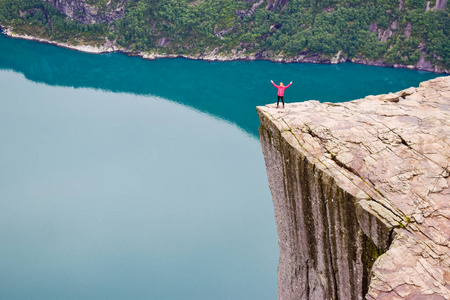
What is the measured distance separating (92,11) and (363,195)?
11439 centimetres

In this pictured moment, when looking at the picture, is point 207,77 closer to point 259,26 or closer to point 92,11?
point 259,26

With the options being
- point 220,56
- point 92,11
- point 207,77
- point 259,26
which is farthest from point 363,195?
point 92,11

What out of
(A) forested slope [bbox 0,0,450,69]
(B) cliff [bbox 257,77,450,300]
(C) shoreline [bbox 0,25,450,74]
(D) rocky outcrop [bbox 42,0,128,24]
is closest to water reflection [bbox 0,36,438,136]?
(C) shoreline [bbox 0,25,450,74]

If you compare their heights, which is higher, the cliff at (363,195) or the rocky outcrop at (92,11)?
the rocky outcrop at (92,11)

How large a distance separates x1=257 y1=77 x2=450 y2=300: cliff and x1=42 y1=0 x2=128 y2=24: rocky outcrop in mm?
105388

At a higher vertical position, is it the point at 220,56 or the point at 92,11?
the point at 92,11

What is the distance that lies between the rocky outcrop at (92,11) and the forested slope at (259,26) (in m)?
0.25

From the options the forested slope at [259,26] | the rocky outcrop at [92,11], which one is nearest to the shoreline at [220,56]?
the forested slope at [259,26]

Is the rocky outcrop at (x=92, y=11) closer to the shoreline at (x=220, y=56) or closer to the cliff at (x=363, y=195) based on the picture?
the shoreline at (x=220, y=56)

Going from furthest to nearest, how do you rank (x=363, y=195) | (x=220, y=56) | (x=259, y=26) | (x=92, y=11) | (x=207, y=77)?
(x=92, y=11) < (x=259, y=26) < (x=220, y=56) < (x=207, y=77) < (x=363, y=195)

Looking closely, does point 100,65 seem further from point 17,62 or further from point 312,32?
point 312,32

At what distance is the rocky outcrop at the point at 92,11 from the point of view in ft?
383

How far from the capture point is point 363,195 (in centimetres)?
1656

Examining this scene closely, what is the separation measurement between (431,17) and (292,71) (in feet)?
117
